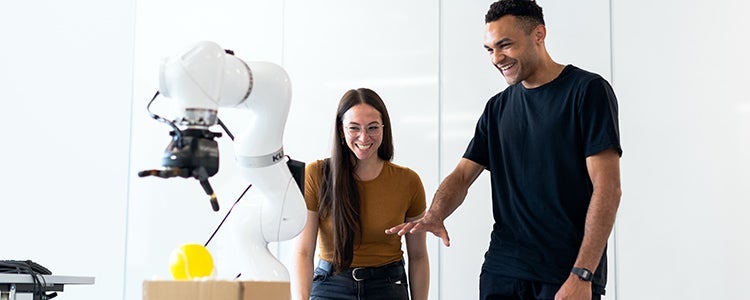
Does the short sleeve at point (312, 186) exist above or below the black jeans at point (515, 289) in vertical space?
above

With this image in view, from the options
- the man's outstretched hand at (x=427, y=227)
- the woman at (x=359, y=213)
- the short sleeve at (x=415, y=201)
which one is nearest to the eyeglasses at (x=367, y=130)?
the woman at (x=359, y=213)

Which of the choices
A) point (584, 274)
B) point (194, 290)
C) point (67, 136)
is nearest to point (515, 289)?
point (584, 274)

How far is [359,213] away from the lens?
9.26 ft

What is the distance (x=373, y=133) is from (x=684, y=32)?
5.02 ft

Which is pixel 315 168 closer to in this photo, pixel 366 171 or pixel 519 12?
pixel 366 171

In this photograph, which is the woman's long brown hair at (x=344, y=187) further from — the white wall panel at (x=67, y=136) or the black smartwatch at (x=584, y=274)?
the white wall panel at (x=67, y=136)

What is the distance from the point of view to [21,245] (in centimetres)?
404

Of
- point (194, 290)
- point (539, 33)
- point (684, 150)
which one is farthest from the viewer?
point (684, 150)

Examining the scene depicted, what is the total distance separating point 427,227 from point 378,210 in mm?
579

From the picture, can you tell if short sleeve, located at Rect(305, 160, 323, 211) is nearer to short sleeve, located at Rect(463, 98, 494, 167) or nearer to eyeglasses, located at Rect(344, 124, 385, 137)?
eyeglasses, located at Rect(344, 124, 385, 137)

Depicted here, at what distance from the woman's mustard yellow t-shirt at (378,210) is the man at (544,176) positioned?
45cm

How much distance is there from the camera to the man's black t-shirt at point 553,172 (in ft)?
7.29

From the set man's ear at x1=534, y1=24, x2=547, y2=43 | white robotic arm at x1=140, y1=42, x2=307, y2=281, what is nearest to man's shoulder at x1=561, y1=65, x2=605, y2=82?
man's ear at x1=534, y1=24, x2=547, y2=43

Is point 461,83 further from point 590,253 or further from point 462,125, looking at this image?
point 590,253
